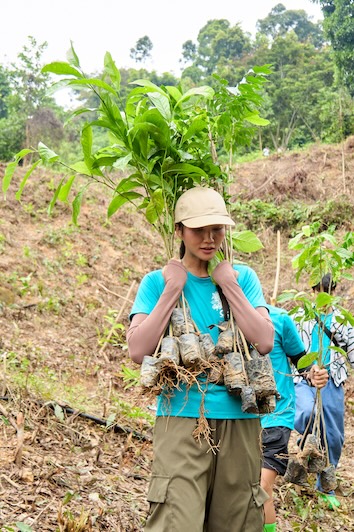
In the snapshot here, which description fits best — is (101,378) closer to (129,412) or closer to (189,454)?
(129,412)

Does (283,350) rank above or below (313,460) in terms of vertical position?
above

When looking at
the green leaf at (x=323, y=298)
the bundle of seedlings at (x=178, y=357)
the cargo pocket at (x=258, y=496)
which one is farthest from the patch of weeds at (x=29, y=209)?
the cargo pocket at (x=258, y=496)

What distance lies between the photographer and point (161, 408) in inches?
98.0

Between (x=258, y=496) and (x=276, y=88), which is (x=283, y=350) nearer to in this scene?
(x=258, y=496)

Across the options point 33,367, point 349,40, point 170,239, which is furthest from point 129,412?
point 349,40

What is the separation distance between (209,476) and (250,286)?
0.77m

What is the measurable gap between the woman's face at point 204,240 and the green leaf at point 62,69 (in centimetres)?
75

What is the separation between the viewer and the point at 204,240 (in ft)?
8.50

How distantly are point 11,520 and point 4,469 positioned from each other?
0.61 m

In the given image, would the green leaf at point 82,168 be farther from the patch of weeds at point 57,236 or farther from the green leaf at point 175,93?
the patch of weeds at point 57,236

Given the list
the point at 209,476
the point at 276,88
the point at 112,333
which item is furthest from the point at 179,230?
the point at 276,88

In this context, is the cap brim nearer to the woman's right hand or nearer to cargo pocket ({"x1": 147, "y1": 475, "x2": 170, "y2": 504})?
the woman's right hand

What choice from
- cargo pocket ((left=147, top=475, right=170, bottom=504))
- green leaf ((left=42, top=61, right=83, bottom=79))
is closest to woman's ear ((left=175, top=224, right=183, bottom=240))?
green leaf ((left=42, top=61, right=83, bottom=79))

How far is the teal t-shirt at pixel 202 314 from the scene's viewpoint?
8.03ft
